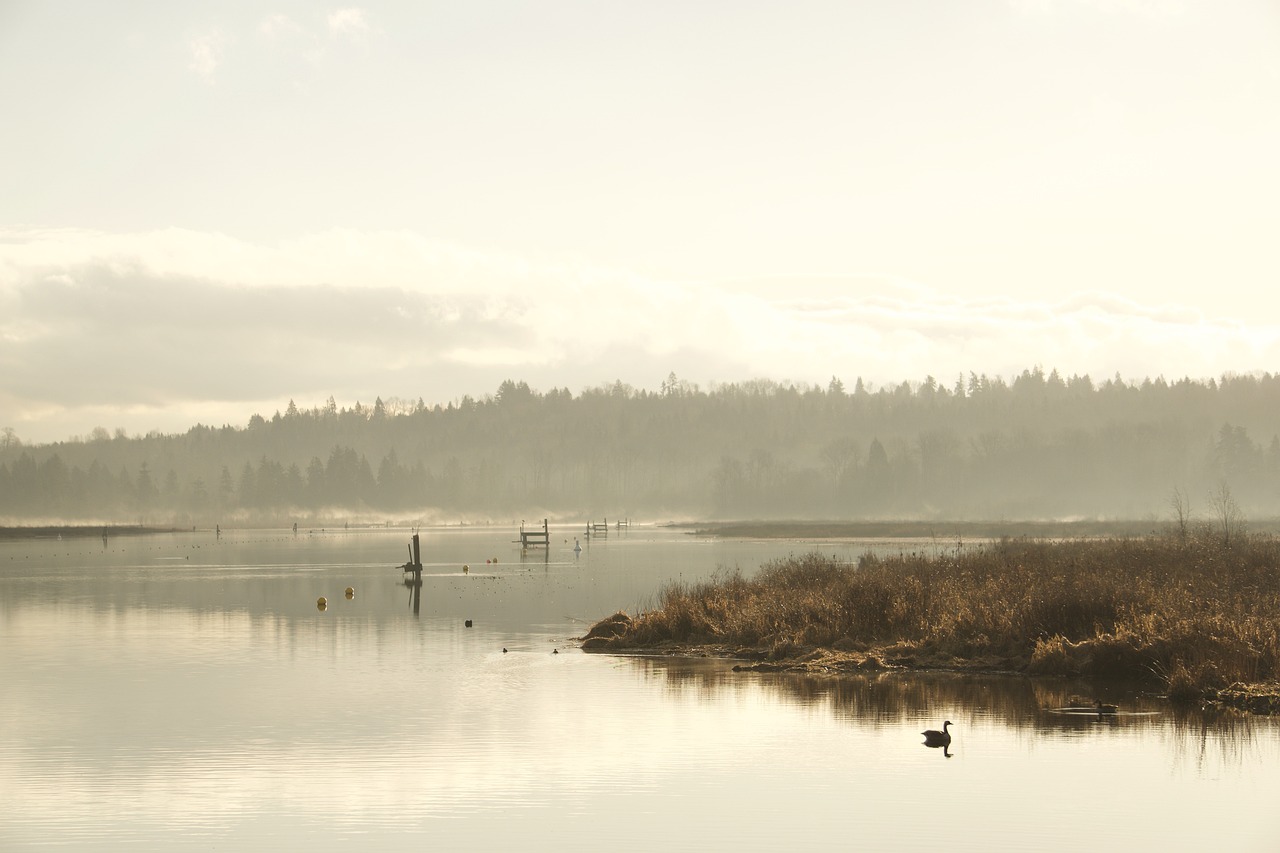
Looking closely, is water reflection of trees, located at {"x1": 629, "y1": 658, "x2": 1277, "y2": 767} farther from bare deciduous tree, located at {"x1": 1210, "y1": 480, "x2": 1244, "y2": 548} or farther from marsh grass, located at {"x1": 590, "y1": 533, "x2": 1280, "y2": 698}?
bare deciduous tree, located at {"x1": 1210, "y1": 480, "x2": 1244, "y2": 548}

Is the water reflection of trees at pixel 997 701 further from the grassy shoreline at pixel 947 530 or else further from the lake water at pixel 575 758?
the grassy shoreline at pixel 947 530

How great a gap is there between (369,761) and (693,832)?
809 cm

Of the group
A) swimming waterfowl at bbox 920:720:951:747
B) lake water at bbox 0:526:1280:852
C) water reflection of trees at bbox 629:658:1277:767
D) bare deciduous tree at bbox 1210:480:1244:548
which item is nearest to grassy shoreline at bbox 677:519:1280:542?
bare deciduous tree at bbox 1210:480:1244:548

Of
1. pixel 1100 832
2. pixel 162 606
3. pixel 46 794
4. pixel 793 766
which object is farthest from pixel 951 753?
pixel 162 606

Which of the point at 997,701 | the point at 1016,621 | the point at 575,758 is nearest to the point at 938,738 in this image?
the point at 997,701

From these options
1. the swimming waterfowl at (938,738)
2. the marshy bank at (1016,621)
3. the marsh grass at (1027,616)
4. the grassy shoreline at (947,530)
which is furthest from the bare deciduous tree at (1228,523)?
the swimming waterfowl at (938,738)

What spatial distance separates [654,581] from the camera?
3118 inches

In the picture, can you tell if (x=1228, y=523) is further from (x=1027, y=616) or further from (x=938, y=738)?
(x=938, y=738)

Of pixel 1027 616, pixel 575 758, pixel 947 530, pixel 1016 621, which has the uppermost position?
pixel 1027 616

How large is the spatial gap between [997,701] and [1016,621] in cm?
569

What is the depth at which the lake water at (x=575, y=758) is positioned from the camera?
21.1 metres

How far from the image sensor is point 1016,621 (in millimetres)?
36438

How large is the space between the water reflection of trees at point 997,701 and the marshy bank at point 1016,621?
0.87m

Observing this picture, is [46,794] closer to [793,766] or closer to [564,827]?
[564,827]
